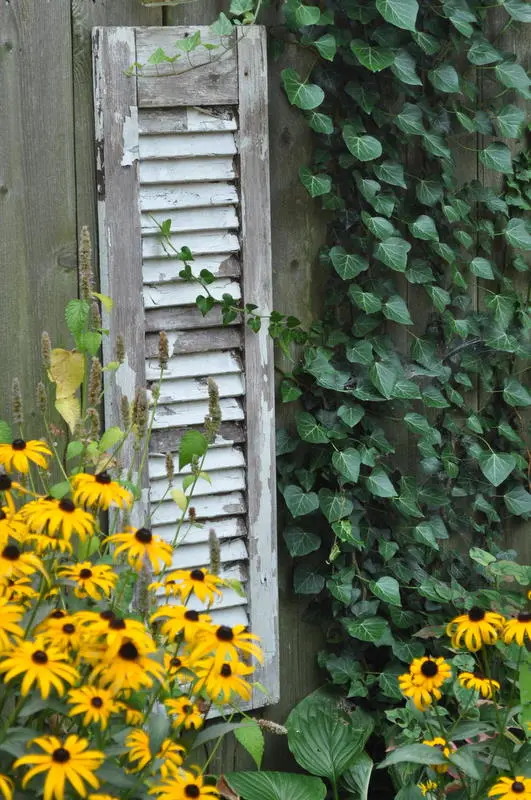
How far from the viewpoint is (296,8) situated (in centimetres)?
257

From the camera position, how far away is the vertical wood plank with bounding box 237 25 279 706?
2.60 m

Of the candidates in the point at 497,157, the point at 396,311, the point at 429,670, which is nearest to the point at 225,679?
the point at 429,670

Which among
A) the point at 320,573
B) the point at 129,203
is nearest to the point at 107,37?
the point at 129,203

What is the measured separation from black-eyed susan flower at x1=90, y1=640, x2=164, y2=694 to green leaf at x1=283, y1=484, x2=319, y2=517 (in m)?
1.24

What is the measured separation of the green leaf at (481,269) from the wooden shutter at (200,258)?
0.62 metres

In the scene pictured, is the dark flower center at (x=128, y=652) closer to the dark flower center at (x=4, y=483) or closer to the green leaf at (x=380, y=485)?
the dark flower center at (x=4, y=483)

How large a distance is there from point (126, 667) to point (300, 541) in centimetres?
133

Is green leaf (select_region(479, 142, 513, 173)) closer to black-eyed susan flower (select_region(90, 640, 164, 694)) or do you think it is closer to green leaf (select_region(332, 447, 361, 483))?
green leaf (select_region(332, 447, 361, 483))

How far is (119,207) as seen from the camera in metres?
2.48

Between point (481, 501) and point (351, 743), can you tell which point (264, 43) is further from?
point (351, 743)

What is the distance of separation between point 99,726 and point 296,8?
1649 mm

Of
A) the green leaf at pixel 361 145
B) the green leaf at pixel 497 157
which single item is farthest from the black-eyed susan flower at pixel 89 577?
the green leaf at pixel 497 157

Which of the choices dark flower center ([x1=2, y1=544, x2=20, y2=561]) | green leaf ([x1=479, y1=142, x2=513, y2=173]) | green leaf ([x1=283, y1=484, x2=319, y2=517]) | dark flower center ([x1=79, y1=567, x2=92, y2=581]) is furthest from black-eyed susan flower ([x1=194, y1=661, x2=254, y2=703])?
green leaf ([x1=479, y1=142, x2=513, y2=173])

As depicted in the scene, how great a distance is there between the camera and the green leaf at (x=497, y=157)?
2959 mm
